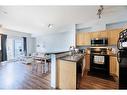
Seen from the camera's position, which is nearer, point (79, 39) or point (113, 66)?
point (113, 66)

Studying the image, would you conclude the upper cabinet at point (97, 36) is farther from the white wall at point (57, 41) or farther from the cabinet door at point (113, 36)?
the white wall at point (57, 41)

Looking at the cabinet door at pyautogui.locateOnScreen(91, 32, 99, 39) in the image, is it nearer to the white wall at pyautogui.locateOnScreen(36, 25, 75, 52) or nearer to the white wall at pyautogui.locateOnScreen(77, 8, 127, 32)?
the white wall at pyautogui.locateOnScreen(77, 8, 127, 32)

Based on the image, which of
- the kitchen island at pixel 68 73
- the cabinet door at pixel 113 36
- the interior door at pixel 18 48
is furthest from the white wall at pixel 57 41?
the kitchen island at pixel 68 73

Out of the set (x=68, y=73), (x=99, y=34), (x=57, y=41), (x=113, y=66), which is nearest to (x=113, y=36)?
(x=99, y=34)

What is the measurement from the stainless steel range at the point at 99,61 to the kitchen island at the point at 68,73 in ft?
5.20

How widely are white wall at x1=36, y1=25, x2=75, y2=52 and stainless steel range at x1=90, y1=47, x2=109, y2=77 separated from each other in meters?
1.03

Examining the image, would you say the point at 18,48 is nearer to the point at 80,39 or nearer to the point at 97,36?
the point at 80,39

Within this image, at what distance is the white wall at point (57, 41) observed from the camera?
427 centimetres

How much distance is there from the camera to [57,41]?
5211 millimetres

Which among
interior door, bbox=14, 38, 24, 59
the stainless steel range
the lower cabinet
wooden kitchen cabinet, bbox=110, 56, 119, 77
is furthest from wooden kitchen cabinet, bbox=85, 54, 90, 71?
interior door, bbox=14, 38, 24, 59

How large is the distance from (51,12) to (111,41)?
8.09 ft

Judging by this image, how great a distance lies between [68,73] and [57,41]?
3.17 meters
